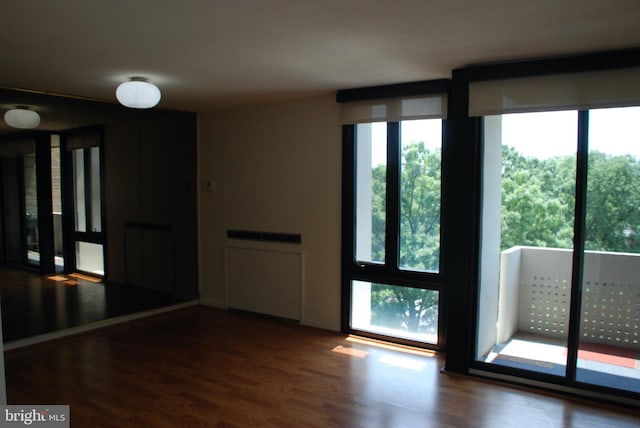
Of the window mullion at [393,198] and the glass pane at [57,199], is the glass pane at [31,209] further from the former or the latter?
the window mullion at [393,198]

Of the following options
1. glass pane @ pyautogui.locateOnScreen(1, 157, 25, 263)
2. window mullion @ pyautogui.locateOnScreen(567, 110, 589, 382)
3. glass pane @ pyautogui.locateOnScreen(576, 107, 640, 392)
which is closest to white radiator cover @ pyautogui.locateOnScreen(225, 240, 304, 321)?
glass pane @ pyautogui.locateOnScreen(1, 157, 25, 263)

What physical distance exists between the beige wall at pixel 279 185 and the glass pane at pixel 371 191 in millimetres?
218

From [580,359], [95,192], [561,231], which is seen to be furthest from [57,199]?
[580,359]

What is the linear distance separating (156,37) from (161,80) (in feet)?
3.94

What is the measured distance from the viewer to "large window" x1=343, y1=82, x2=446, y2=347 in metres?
4.14


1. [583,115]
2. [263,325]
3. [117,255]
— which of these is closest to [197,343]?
[263,325]

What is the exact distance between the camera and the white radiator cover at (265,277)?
492 cm

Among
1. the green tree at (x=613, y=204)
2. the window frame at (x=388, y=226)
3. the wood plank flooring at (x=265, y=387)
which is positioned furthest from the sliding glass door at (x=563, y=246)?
the window frame at (x=388, y=226)

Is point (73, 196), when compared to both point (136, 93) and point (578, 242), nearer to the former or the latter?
point (136, 93)

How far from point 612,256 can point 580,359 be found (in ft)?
2.59

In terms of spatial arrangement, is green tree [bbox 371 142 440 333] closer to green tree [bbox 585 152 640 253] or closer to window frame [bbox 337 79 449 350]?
window frame [bbox 337 79 449 350]

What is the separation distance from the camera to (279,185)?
5.00 metres

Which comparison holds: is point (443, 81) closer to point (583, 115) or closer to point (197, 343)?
point (583, 115)

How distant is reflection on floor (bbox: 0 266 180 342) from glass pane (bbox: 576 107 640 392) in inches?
173
